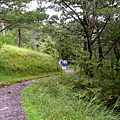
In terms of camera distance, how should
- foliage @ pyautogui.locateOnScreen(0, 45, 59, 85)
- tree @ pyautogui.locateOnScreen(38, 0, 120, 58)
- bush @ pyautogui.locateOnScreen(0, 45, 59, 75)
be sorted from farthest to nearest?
1. bush @ pyautogui.locateOnScreen(0, 45, 59, 75)
2. foliage @ pyautogui.locateOnScreen(0, 45, 59, 85)
3. tree @ pyautogui.locateOnScreen(38, 0, 120, 58)

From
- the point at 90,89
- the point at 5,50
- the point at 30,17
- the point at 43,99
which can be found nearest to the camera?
the point at 43,99

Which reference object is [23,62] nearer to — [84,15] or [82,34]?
[82,34]

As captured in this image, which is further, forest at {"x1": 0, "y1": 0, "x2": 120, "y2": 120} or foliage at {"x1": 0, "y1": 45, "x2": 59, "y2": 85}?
foliage at {"x1": 0, "y1": 45, "x2": 59, "y2": 85}

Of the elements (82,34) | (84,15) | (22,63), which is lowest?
(22,63)

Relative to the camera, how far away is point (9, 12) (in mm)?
8469

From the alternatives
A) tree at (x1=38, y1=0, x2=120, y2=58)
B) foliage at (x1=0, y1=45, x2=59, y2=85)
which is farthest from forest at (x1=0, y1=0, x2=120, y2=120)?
foliage at (x1=0, y1=45, x2=59, y2=85)

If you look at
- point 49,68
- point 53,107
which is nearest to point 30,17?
point 53,107

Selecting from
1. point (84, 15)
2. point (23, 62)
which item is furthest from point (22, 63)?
point (84, 15)

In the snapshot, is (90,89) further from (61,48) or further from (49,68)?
(49,68)

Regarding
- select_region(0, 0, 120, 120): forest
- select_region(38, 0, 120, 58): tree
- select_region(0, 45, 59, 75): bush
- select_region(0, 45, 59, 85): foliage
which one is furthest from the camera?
select_region(0, 45, 59, 75): bush

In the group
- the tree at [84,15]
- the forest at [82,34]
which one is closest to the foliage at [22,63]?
the forest at [82,34]

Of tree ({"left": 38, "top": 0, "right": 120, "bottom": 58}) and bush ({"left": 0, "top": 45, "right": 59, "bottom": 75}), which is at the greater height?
tree ({"left": 38, "top": 0, "right": 120, "bottom": 58})

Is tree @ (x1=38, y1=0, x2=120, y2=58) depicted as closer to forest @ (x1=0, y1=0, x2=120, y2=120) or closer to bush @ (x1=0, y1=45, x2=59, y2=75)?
forest @ (x1=0, y1=0, x2=120, y2=120)

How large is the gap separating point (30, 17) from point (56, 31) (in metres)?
1.34
